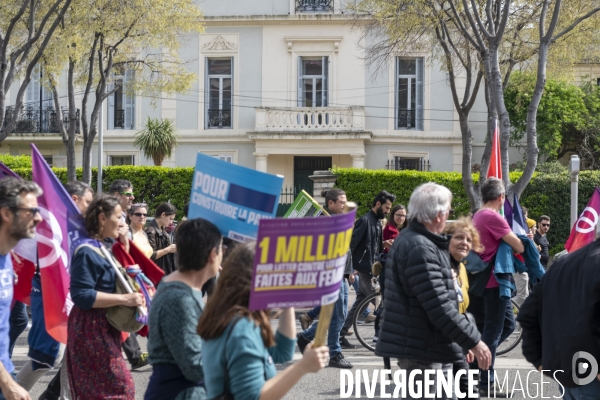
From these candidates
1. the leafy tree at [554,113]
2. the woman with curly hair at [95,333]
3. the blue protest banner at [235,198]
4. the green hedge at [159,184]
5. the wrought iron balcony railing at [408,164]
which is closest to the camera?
the blue protest banner at [235,198]

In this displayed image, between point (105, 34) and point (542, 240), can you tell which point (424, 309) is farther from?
point (105, 34)

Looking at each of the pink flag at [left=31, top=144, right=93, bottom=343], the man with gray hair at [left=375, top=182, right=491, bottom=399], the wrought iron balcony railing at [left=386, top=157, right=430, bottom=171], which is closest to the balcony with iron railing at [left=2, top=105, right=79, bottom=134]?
the wrought iron balcony railing at [left=386, top=157, right=430, bottom=171]

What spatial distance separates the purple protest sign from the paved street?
4138 millimetres

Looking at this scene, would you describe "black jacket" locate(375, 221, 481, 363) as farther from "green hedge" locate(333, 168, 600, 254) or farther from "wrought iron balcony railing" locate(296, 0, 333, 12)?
"wrought iron balcony railing" locate(296, 0, 333, 12)

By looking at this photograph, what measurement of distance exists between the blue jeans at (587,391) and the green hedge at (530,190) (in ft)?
60.7

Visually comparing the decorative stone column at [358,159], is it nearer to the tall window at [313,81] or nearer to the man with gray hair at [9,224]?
the tall window at [313,81]

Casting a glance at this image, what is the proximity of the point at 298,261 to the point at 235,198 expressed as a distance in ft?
2.54

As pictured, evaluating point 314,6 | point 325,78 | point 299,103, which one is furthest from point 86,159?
point 314,6

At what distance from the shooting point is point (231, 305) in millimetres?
3361

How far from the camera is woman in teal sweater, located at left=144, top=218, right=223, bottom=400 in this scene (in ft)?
12.0

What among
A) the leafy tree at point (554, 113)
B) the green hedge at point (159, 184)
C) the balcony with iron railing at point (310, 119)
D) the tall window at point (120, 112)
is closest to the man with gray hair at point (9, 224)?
the green hedge at point (159, 184)

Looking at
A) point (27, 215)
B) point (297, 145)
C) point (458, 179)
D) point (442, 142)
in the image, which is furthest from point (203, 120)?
point (27, 215)

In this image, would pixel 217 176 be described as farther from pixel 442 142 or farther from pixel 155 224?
pixel 442 142

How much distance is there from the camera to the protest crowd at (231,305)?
3.36 m
